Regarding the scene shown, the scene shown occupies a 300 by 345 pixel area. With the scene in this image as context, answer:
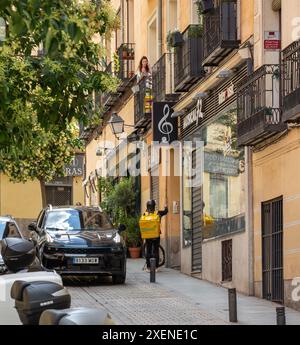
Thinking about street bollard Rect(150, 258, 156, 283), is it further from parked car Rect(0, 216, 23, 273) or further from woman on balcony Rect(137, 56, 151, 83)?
woman on balcony Rect(137, 56, 151, 83)

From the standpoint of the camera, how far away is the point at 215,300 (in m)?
18.3

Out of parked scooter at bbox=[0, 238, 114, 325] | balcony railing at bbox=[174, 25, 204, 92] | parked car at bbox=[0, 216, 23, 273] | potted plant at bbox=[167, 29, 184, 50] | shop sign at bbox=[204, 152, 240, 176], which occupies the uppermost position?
potted plant at bbox=[167, 29, 184, 50]

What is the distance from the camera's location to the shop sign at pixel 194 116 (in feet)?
76.2

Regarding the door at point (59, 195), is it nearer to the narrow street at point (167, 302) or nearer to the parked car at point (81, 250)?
the narrow street at point (167, 302)

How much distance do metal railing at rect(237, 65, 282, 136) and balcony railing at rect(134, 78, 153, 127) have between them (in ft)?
32.6

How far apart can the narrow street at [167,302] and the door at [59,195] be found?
105ft

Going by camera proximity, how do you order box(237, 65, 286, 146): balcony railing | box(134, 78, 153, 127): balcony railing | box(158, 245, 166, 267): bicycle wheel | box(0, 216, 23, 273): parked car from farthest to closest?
box(134, 78, 153, 127): balcony railing
box(158, 245, 166, 267): bicycle wheel
box(0, 216, 23, 273): parked car
box(237, 65, 286, 146): balcony railing

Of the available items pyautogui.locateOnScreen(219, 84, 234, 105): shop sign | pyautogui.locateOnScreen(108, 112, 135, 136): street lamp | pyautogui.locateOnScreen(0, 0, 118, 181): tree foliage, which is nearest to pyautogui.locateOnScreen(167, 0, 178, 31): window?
pyautogui.locateOnScreen(108, 112, 135, 136): street lamp

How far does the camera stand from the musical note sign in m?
26.1

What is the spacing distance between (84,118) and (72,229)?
30.4 ft

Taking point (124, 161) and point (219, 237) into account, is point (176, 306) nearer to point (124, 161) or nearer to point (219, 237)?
point (219, 237)

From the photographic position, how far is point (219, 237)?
2153 centimetres

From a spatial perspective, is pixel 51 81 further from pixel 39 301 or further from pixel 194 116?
pixel 194 116

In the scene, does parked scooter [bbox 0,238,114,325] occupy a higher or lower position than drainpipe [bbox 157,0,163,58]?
lower
